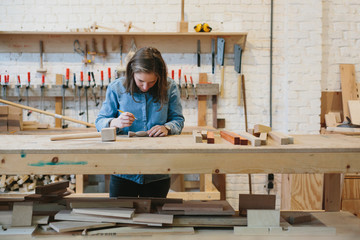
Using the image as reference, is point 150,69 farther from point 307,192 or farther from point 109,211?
point 307,192

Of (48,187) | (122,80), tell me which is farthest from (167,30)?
(48,187)

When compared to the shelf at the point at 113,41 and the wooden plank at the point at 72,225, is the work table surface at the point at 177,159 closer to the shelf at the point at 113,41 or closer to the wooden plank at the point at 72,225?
the wooden plank at the point at 72,225

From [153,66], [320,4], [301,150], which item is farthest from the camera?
[320,4]

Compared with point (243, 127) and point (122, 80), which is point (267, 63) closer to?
point (243, 127)

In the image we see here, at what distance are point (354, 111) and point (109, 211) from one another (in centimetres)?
302

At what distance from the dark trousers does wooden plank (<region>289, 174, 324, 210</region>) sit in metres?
1.66

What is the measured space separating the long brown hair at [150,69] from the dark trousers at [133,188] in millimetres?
507

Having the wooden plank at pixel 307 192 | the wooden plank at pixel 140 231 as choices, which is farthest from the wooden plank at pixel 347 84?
the wooden plank at pixel 140 231

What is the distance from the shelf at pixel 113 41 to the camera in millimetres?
3988

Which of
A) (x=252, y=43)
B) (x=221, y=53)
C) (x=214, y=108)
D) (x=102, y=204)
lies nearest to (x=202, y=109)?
(x=214, y=108)

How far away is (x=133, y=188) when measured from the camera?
219cm

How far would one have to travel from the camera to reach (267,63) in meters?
4.19

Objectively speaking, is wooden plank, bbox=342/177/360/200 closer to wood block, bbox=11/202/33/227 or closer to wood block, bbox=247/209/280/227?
wood block, bbox=247/209/280/227

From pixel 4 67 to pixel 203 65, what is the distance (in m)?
2.30
